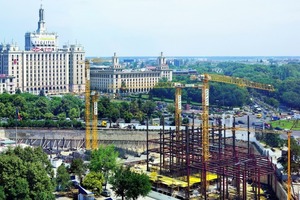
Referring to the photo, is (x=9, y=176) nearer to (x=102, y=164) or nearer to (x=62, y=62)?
(x=102, y=164)

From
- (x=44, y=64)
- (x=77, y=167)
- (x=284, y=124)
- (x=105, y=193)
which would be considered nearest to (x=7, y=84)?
(x=44, y=64)

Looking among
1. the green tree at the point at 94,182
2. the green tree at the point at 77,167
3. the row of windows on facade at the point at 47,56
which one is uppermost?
the row of windows on facade at the point at 47,56

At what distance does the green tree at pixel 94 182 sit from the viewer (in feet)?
101

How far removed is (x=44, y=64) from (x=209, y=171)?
5441 cm

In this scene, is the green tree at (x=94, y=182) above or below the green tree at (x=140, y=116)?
below

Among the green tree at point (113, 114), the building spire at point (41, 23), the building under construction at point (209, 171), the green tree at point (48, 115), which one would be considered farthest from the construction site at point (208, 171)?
the building spire at point (41, 23)

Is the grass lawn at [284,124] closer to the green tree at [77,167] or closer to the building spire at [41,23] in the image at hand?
the green tree at [77,167]

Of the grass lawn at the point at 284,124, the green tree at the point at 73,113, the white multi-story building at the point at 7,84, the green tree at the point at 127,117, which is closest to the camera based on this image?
the green tree at the point at 127,117

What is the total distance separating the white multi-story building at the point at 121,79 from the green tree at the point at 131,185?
→ 55.0 metres

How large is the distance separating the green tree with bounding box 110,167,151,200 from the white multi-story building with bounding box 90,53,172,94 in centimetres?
5503

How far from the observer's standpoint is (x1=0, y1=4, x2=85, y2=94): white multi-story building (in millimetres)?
78750

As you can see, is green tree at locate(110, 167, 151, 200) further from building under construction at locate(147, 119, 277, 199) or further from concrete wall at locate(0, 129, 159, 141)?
concrete wall at locate(0, 129, 159, 141)

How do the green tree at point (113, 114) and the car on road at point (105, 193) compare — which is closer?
the car on road at point (105, 193)

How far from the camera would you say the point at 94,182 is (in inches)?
1211
